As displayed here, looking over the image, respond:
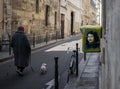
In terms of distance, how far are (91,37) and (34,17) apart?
77.0ft

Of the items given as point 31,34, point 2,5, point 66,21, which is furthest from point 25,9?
point 66,21

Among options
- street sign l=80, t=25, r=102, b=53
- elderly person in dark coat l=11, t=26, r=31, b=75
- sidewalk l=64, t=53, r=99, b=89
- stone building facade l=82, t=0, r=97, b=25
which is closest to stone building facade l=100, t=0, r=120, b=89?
street sign l=80, t=25, r=102, b=53

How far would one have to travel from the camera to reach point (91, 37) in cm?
625

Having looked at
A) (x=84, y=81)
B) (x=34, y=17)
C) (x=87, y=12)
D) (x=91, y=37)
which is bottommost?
(x=84, y=81)

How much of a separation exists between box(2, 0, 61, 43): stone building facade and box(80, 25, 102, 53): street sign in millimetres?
16281

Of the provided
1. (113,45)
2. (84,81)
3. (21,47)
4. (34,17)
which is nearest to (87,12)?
(34,17)

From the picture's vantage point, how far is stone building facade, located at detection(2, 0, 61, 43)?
75.9ft

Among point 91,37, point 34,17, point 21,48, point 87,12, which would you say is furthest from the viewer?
point 87,12

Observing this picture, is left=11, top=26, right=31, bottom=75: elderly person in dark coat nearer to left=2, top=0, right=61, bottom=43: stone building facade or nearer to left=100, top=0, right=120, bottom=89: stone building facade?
left=100, top=0, right=120, bottom=89: stone building facade

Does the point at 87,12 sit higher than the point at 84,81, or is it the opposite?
the point at 87,12

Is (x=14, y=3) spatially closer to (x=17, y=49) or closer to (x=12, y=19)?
(x=12, y=19)

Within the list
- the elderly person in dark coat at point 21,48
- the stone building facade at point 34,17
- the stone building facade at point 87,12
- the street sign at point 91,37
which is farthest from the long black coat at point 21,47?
the stone building facade at point 87,12

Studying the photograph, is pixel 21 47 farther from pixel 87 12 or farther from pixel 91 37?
pixel 87 12

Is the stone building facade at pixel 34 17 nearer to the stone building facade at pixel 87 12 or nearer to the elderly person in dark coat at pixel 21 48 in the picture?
the elderly person in dark coat at pixel 21 48
